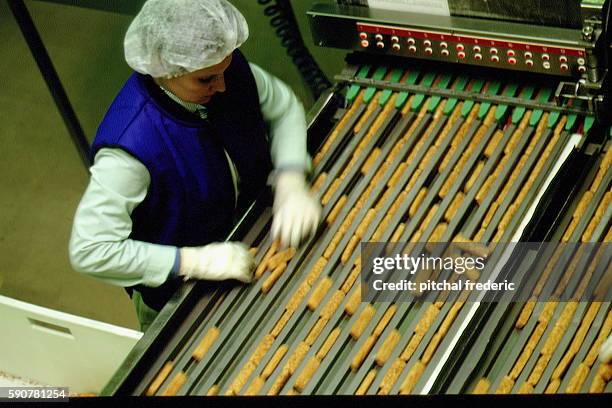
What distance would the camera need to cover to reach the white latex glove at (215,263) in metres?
3.08

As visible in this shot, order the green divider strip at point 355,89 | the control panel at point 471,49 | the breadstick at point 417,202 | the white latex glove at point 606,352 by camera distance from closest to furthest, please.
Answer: the white latex glove at point 606,352 < the breadstick at point 417,202 < the control panel at point 471,49 < the green divider strip at point 355,89

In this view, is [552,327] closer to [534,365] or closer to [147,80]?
[534,365]

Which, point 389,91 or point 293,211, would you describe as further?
point 389,91

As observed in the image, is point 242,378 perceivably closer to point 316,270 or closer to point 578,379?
point 316,270

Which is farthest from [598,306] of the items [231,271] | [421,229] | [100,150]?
[100,150]

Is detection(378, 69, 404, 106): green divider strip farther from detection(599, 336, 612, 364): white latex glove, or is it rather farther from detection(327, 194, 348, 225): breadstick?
detection(599, 336, 612, 364): white latex glove

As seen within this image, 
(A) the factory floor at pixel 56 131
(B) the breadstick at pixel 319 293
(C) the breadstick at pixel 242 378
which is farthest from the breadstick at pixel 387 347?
(A) the factory floor at pixel 56 131

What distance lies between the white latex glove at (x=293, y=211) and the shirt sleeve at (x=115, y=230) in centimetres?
34

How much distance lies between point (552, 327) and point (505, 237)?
34 cm

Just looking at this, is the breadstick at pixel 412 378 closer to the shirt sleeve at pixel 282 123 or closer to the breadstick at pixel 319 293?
the breadstick at pixel 319 293

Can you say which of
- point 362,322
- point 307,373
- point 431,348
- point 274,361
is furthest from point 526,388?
point 274,361

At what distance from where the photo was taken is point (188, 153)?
3.14 metres

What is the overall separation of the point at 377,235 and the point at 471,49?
0.79 metres

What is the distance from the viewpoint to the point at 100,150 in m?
2.99
